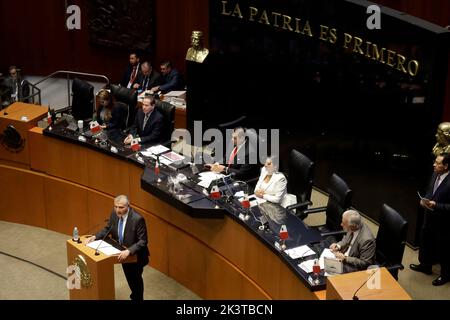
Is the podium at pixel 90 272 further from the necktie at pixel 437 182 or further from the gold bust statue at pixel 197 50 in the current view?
the gold bust statue at pixel 197 50

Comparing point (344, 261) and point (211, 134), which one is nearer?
point (344, 261)

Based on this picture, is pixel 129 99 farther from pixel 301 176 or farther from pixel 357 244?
pixel 357 244

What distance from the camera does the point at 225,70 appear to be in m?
9.24

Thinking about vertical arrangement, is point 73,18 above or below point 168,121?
above

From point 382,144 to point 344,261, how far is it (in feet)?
8.00

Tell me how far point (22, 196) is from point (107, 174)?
1474 mm

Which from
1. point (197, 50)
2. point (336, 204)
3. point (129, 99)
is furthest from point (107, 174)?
point (336, 204)

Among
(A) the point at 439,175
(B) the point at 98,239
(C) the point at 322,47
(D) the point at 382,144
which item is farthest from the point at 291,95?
(B) the point at 98,239

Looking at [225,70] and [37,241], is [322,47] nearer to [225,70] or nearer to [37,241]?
[225,70]

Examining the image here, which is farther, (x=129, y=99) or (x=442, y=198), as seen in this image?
(x=129, y=99)

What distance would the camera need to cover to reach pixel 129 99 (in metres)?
8.84

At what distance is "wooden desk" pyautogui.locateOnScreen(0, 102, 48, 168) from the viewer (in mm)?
8594

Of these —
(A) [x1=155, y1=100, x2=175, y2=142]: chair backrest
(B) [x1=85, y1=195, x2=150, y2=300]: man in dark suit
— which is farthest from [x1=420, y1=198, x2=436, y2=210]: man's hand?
(A) [x1=155, y1=100, x2=175, y2=142]: chair backrest

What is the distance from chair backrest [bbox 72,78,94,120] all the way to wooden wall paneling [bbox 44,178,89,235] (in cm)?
116
